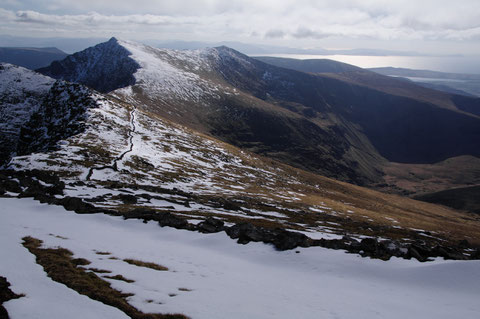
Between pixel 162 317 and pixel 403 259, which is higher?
pixel 162 317

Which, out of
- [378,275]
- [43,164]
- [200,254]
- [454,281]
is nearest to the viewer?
[454,281]

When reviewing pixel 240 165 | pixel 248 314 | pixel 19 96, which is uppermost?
pixel 19 96

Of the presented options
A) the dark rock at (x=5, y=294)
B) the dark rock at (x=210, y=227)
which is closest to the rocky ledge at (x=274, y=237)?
the dark rock at (x=210, y=227)

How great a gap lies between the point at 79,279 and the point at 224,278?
33.8 ft

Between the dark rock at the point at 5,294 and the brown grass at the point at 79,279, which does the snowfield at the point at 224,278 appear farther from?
the brown grass at the point at 79,279

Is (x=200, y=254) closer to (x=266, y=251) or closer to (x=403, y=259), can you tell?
(x=266, y=251)

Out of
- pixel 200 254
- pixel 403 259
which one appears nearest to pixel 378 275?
pixel 403 259

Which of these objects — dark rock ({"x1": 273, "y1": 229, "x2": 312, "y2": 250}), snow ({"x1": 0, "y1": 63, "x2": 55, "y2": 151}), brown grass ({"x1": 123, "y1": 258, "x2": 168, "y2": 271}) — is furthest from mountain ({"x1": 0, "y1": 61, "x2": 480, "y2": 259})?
brown grass ({"x1": 123, "y1": 258, "x2": 168, "y2": 271})

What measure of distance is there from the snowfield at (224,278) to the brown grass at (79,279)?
0.54 meters

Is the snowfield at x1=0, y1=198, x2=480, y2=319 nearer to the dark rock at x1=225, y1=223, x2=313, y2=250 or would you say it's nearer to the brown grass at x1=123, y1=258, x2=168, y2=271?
the brown grass at x1=123, y1=258, x2=168, y2=271

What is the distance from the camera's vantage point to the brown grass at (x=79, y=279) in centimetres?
1600

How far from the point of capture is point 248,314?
1708 centimetres

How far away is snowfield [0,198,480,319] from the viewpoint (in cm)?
1702

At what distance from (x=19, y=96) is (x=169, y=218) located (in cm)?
18709
